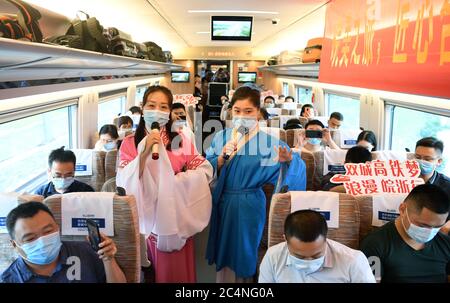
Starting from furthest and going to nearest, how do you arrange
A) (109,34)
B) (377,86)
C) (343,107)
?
(343,107) → (109,34) → (377,86)

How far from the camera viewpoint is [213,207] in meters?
2.83

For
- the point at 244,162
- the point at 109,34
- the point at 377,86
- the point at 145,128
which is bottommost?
the point at 244,162

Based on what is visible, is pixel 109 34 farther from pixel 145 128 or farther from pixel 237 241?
pixel 237 241

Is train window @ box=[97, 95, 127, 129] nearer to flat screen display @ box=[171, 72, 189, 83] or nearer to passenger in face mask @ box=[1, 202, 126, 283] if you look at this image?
passenger in face mask @ box=[1, 202, 126, 283]

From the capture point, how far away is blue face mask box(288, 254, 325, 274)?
1.84 meters

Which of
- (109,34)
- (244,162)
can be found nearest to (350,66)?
(244,162)

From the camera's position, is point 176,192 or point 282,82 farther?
point 282,82

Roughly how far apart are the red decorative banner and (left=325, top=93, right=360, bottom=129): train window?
306 cm

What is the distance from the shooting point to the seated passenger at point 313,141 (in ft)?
14.7

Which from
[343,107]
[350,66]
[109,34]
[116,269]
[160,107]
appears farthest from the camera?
[343,107]

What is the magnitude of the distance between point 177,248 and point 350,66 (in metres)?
2.11

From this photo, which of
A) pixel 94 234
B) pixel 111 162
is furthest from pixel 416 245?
pixel 111 162

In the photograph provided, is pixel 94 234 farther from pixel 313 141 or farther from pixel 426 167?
pixel 313 141

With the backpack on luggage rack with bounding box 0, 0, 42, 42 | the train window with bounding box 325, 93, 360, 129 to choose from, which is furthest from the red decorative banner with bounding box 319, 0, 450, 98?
the train window with bounding box 325, 93, 360, 129
